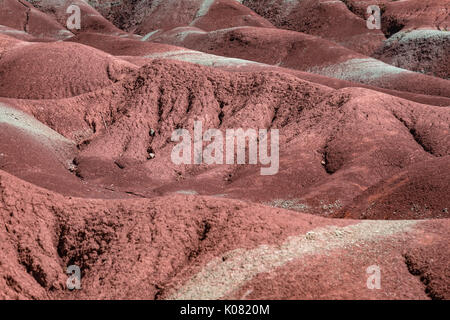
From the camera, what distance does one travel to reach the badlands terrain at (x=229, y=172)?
42.0 feet

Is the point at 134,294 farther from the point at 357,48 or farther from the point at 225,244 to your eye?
A: the point at 357,48

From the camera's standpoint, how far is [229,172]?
101 feet

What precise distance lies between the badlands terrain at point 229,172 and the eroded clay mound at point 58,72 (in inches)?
6.3

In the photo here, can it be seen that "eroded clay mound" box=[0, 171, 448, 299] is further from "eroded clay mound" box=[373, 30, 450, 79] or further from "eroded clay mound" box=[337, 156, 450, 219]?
"eroded clay mound" box=[373, 30, 450, 79]

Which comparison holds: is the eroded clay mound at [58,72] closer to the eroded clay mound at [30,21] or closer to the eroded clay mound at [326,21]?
the eroded clay mound at [326,21]

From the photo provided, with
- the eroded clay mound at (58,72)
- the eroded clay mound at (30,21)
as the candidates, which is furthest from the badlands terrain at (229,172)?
the eroded clay mound at (30,21)

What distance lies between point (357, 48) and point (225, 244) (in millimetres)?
64129

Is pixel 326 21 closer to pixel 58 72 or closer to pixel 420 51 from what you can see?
pixel 420 51

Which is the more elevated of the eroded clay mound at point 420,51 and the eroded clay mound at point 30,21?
the eroded clay mound at point 30,21

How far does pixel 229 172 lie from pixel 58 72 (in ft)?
59.5

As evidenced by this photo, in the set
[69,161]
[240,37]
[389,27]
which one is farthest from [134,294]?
[389,27]

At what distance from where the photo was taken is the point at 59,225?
14.4m

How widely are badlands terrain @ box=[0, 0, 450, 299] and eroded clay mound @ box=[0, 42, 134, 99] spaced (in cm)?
16
